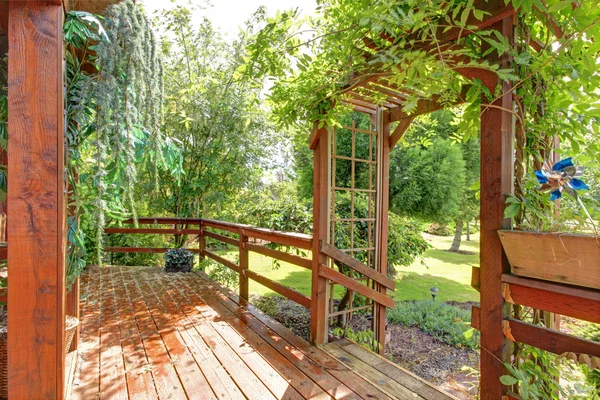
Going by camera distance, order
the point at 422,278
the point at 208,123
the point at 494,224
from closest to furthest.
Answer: the point at 494,224 < the point at 208,123 < the point at 422,278

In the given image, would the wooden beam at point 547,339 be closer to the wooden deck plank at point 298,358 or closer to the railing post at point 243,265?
the wooden deck plank at point 298,358

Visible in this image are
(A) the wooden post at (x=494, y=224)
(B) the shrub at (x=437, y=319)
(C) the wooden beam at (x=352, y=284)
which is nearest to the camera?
(A) the wooden post at (x=494, y=224)

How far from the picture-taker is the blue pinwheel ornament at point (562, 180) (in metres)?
1.03

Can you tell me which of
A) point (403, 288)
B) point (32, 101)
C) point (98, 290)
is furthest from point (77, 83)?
point (403, 288)

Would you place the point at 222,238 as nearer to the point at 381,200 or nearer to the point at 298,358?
the point at 381,200

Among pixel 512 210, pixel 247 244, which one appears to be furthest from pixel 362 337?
pixel 512 210

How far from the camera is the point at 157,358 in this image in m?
2.29

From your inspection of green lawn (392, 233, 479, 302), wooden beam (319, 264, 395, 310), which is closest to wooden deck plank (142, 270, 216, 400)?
wooden beam (319, 264, 395, 310)

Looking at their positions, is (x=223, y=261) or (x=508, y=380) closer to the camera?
(x=508, y=380)

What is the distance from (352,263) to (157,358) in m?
1.56

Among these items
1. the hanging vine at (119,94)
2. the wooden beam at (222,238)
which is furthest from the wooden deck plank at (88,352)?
the wooden beam at (222,238)

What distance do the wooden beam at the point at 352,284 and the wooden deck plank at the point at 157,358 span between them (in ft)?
3.95

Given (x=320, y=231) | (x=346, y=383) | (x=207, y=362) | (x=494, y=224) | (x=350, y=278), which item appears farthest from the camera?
(x=350, y=278)

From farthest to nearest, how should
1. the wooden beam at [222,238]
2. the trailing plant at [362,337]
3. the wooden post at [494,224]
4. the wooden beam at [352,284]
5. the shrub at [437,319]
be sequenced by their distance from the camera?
1. the wooden beam at [222,238]
2. the shrub at [437,319]
3. the trailing plant at [362,337]
4. the wooden beam at [352,284]
5. the wooden post at [494,224]
